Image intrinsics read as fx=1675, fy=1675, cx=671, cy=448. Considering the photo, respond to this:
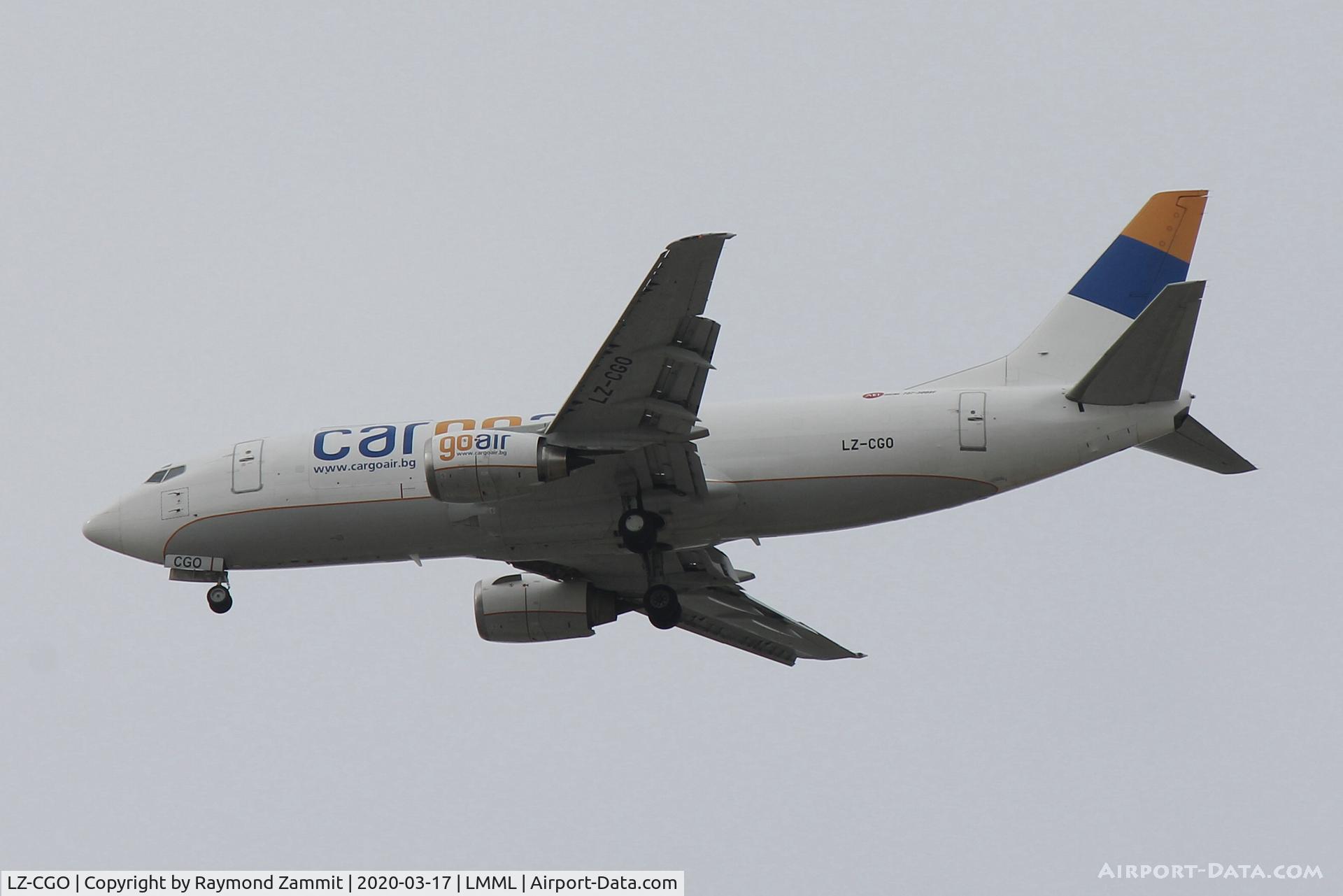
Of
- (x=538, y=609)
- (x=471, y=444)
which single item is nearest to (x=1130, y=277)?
(x=471, y=444)

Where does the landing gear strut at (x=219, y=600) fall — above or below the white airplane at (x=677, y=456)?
below

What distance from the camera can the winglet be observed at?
2875 centimetres

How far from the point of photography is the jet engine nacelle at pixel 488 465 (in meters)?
26.0

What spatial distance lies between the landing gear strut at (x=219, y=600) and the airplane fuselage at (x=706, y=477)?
0.52 meters

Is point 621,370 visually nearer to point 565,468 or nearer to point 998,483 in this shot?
point 565,468

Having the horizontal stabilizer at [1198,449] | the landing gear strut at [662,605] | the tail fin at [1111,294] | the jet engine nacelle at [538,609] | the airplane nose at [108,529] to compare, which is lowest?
the landing gear strut at [662,605]

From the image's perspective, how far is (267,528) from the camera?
94.7ft

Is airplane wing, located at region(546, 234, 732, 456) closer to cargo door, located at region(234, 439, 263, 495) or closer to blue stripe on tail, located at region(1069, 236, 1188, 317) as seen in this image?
cargo door, located at region(234, 439, 263, 495)

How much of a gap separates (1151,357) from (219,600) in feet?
53.7

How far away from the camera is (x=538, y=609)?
1257 inches

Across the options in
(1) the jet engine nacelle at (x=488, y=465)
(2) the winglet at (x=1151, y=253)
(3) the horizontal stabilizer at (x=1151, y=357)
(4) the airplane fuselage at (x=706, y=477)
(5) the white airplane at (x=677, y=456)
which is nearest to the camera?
(3) the horizontal stabilizer at (x=1151, y=357)

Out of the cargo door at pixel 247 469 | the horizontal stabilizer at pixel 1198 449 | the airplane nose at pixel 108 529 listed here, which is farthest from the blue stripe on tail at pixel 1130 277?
the airplane nose at pixel 108 529

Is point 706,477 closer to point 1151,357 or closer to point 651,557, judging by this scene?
point 651,557

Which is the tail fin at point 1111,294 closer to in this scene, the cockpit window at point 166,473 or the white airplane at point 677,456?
the white airplane at point 677,456
